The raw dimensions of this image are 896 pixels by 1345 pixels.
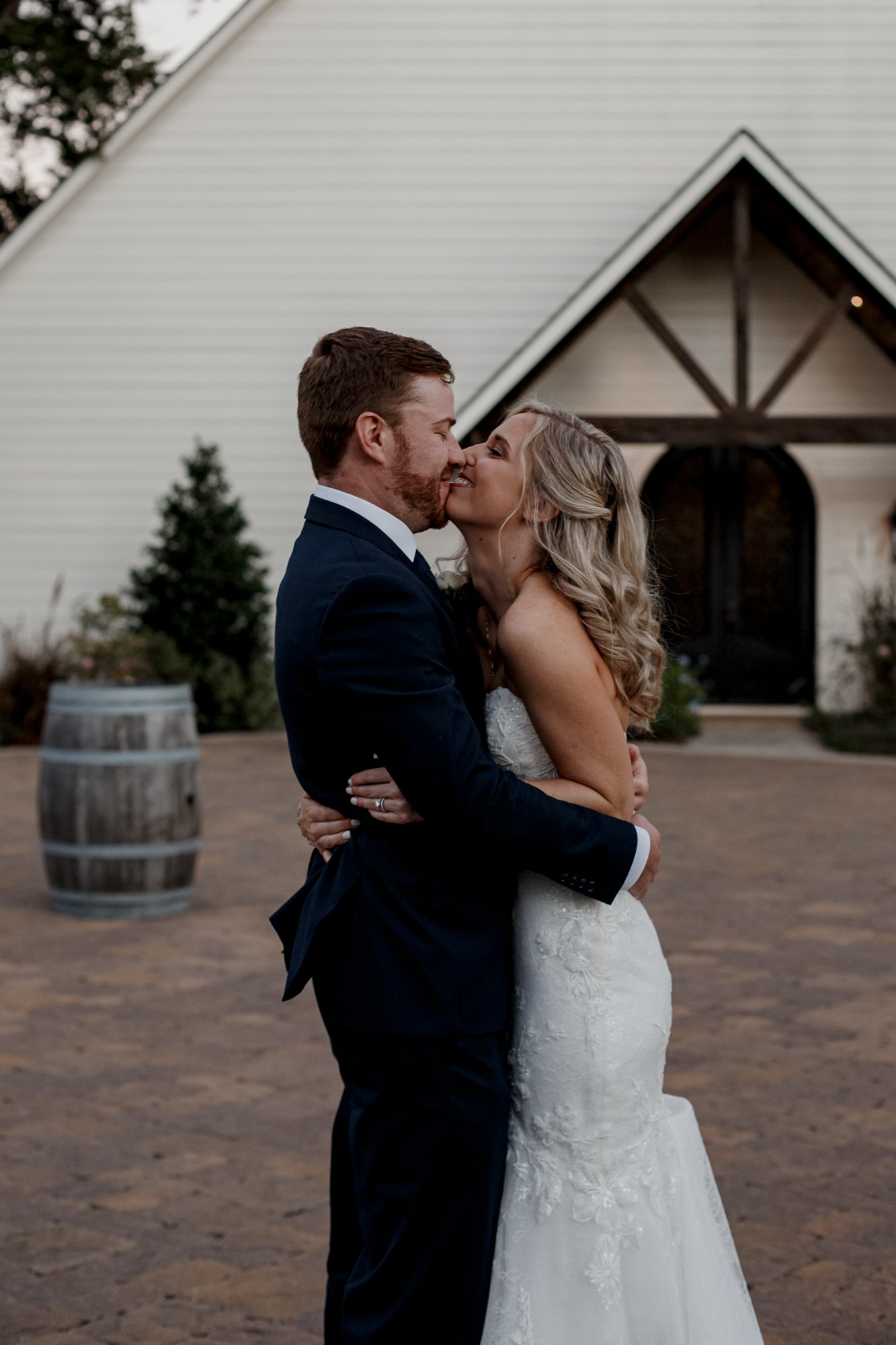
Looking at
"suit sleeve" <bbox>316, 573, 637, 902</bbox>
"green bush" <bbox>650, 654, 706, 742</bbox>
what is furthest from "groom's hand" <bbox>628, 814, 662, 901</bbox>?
"green bush" <bbox>650, 654, 706, 742</bbox>

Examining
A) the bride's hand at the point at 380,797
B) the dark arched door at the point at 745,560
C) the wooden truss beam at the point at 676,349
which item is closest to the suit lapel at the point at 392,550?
the bride's hand at the point at 380,797

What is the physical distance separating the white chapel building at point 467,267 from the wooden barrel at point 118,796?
9379mm

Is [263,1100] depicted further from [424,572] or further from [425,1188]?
[424,572]

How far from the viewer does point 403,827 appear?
2.45 metres

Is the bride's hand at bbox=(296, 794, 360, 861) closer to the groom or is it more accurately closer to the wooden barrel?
the groom

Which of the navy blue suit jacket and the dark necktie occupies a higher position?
the dark necktie

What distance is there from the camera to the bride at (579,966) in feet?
8.29

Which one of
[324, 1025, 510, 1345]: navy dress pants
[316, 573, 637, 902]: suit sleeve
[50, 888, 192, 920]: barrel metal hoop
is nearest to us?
[316, 573, 637, 902]: suit sleeve

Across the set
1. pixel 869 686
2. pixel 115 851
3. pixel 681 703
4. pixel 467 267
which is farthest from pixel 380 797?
pixel 467 267

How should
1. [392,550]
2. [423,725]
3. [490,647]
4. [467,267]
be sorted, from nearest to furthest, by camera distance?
1. [423,725]
2. [392,550]
3. [490,647]
4. [467,267]

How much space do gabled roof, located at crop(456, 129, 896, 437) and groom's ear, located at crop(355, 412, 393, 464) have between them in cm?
1232

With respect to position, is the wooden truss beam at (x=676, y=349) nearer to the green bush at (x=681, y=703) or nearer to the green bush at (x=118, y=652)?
the green bush at (x=681, y=703)

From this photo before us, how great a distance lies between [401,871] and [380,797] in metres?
0.13

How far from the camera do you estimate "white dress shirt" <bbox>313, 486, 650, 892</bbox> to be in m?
2.52
